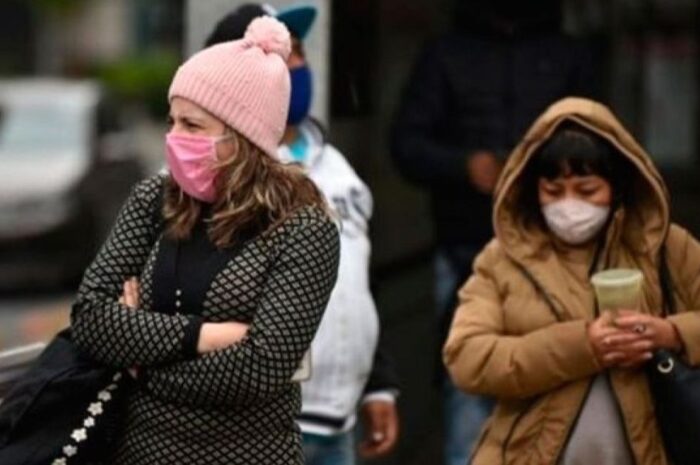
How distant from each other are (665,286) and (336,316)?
97cm

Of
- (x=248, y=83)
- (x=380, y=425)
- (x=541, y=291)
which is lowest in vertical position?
(x=380, y=425)

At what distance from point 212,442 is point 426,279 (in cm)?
436

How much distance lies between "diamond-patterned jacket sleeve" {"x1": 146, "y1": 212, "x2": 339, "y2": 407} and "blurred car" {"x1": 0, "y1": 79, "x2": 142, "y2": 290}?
46.4ft

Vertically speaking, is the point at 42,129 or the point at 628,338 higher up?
the point at 628,338

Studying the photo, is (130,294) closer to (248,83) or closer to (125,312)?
(125,312)

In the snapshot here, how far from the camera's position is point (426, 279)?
859cm

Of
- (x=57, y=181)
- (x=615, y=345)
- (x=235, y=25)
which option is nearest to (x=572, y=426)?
(x=615, y=345)

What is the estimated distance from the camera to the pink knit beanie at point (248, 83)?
4363mm

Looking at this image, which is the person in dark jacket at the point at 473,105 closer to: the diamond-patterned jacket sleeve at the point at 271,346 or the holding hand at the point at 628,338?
the holding hand at the point at 628,338

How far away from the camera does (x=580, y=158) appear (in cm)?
501

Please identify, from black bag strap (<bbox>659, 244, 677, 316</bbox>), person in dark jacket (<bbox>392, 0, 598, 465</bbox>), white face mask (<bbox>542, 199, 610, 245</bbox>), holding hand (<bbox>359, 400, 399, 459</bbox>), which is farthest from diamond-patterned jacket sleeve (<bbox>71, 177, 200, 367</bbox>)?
person in dark jacket (<bbox>392, 0, 598, 465</bbox>)

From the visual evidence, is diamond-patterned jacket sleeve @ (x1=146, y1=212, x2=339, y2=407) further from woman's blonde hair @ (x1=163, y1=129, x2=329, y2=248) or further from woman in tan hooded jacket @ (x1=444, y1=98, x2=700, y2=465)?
woman in tan hooded jacket @ (x1=444, y1=98, x2=700, y2=465)

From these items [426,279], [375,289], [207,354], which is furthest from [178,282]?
[426,279]

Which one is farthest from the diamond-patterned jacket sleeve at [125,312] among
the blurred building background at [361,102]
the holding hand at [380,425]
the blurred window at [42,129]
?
the blurred window at [42,129]
